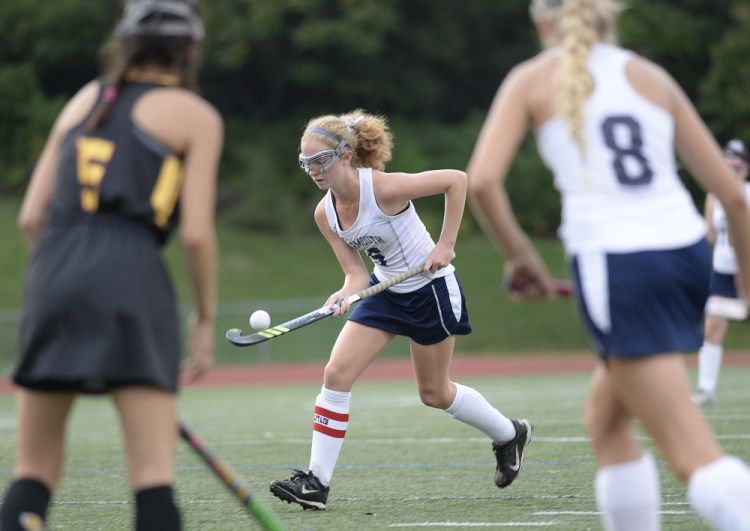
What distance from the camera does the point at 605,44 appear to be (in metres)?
3.31

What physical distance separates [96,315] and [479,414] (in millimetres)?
3115

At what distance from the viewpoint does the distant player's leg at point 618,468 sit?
3414 mm

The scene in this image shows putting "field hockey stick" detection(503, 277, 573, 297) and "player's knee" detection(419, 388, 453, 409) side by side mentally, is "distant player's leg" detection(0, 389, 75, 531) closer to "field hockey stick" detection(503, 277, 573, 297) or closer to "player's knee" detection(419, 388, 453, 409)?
"field hockey stick" detection(503, 277, 573, 297)

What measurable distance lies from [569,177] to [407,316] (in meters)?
2.61

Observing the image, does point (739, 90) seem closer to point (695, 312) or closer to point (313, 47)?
point (313, 47)

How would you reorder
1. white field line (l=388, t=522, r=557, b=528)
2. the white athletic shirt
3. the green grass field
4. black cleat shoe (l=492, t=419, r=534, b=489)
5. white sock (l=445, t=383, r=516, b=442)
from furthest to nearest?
1. the white athletic shirt
2. white sock (l=445, t=383, r=516, b=442)
3. black cleat shoe (l=492, t=419, r=534, b=489)
4. the green grass field
5. white field line (l=388, t=522, r=557, b=528)

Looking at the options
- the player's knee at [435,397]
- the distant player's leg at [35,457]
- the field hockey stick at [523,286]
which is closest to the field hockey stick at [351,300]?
the player's knee at [435,397]

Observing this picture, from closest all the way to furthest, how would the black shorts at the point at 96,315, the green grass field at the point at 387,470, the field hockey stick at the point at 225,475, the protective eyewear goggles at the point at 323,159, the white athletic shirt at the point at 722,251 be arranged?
the black shorts at the point at 96,315, the field hockey stick at the point at 225,475, the green grass field at the point at 387,470, the protective eyewear goggles at the point at 323,159, the white athletic shirt at the point at 722,251

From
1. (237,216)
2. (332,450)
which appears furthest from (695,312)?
(237,216)

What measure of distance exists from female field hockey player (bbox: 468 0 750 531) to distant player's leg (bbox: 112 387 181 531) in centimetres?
96

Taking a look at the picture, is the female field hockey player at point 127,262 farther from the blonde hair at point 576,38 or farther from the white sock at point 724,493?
the white sock at point 724,493

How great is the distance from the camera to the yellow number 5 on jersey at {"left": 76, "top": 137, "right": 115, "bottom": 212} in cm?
314

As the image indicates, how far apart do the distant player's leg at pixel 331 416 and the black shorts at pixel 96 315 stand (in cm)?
232

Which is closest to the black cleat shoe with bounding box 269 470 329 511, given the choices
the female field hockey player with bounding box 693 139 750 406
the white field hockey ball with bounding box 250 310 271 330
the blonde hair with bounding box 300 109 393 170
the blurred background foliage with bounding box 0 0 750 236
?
the white field hockey ball with bounding box 250 310 271 330
